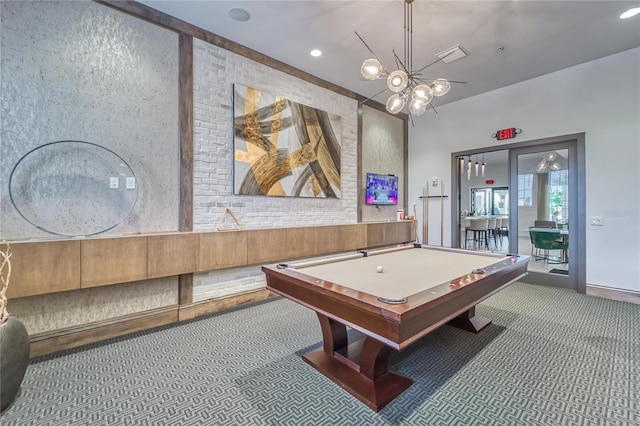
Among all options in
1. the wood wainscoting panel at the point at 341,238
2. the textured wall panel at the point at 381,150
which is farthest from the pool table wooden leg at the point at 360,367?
the textured wall panel at the point at 381,150

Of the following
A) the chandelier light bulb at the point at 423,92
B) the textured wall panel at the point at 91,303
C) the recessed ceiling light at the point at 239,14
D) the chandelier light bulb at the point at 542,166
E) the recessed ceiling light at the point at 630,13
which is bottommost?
the textured wall panel at the point at 91,303

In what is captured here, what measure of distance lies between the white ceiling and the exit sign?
0.91 metres

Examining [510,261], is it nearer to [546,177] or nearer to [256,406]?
[256,406]

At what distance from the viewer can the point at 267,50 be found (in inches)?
155

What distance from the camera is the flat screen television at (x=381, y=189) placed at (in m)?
5.65

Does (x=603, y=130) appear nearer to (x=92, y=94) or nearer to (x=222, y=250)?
(x=222, y=250)

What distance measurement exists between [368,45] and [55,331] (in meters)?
4.75

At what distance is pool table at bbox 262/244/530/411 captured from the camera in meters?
1.47

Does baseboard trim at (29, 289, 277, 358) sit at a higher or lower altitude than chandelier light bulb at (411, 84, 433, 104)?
lower

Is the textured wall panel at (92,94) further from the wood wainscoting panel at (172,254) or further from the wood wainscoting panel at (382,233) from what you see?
the wood wainscoting panel at (382,233)

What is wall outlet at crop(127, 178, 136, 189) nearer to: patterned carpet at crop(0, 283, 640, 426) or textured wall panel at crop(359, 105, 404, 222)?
patterned carpet at crop(0, 283, 640, 426)

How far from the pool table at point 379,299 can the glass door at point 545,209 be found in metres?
2.61

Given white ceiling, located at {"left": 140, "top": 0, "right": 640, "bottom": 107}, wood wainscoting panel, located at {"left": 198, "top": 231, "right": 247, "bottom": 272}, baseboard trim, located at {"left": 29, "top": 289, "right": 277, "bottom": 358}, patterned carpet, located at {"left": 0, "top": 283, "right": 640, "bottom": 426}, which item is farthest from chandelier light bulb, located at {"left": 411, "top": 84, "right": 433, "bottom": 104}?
baseboard trim, located at {"left": 29, "top": 289, "right": 277, "bottom": 358}

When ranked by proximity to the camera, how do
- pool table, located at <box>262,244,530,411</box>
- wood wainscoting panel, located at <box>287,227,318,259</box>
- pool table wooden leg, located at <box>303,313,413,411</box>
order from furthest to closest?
wood wainscoting panel, located at <box>287,227,318,259</box>, pool table wooden leg, located at <box>303,313,413,411</box>, pool table, located at <box>262,244,530,411</box>
